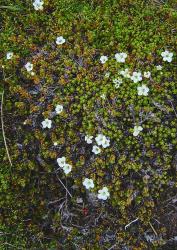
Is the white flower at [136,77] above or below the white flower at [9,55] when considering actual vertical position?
above

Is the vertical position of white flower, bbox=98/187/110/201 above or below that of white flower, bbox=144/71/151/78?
below

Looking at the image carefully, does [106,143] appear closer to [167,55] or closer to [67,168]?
[67,168]

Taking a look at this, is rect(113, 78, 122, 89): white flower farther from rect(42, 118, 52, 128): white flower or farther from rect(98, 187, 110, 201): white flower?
rect(98, 187, 110, 201): white flower

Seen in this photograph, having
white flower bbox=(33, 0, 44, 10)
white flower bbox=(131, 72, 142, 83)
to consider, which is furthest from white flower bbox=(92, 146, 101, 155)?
white flower bbox=(33, 0, 44, 10)

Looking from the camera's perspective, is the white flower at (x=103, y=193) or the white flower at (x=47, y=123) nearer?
the white flower at (x=103, y=193)

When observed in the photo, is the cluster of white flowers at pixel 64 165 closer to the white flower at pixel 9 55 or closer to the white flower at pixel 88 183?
the white flower at pixel 88 183

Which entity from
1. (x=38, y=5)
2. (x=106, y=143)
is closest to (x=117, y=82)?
(x=106, y=143)

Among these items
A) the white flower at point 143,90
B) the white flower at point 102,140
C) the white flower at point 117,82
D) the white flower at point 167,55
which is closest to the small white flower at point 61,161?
the white flower at point 102,140

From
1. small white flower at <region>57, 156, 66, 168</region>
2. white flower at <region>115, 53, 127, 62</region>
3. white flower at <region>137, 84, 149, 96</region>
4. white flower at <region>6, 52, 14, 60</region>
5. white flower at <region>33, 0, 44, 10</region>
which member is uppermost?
white flower at <region>33, 0, 44, 10</region>
